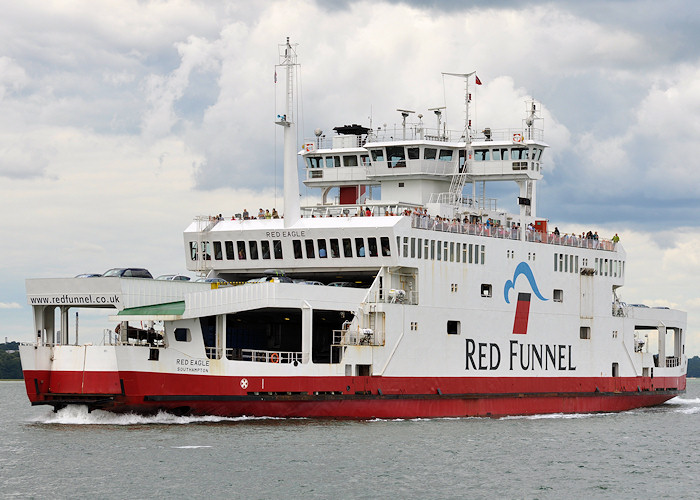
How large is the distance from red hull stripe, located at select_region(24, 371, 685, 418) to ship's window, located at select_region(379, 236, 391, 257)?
14.8 ft

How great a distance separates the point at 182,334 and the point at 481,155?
1806 centimetres

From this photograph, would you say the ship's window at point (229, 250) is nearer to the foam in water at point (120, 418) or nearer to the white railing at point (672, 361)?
the foam in water at point (120, 418)

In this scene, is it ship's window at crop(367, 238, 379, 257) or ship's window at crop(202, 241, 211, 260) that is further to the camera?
ship's window at crop(202, 241, 211, 260)

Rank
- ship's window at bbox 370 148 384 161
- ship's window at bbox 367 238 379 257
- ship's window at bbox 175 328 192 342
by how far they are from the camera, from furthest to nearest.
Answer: ship's window at bbox 370 148 384 161
ship's window at bbox 367 238 379 257
ship's window at bbox 175 328 192 342

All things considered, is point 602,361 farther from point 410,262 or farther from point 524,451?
point 524,451

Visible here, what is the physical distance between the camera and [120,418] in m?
40.8

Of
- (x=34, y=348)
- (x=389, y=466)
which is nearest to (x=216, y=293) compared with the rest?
(x=34, y=348)

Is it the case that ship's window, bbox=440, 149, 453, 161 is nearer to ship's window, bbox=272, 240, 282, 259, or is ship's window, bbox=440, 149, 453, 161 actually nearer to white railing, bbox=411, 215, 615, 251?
white railing, bbox=411, 215, 615, 251

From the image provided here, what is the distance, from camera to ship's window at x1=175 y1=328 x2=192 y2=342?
41.1 meters

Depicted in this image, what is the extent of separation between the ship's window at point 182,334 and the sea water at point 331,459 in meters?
2.54

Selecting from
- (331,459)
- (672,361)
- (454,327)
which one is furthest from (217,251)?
(672,361)

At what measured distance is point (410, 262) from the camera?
4603 centimetres

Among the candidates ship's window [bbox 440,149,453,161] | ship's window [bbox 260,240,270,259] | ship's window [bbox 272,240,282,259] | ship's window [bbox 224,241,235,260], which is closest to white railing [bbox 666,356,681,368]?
ship's window [bbox 440,149,453,161]

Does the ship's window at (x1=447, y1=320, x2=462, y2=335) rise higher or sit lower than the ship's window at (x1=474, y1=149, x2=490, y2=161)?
lower
